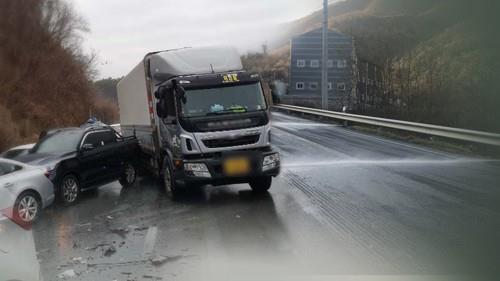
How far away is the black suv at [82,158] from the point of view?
10.1 metres

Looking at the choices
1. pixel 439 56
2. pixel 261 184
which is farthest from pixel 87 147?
pixel 439 56

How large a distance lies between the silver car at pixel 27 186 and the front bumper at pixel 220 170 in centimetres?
230

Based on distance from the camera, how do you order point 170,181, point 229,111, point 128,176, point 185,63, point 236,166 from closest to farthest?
point 236,166, point 229,111, point 170,181, point 185,63, point 128,176

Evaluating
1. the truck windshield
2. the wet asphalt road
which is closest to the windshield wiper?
the truck windshield

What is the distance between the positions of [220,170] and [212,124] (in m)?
0.85

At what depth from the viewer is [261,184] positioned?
10219mm

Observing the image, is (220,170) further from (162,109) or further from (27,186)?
(27,186)

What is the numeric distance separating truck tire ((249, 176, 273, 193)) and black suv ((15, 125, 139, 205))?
3.58 m

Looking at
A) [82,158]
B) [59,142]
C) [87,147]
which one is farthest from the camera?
[59,142]

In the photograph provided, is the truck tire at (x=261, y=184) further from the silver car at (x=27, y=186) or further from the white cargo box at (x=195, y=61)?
the silver car at (x=27, y=186)

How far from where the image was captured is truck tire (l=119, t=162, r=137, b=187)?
12.7 meters

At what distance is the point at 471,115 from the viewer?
45.8ft

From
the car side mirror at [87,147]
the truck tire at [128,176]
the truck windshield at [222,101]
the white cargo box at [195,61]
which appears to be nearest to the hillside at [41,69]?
the truck tire at [128,176]

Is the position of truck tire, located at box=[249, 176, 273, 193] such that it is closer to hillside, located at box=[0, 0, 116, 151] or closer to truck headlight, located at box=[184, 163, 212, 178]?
truck headlight, located at box=[184, 163, 212, 178]
